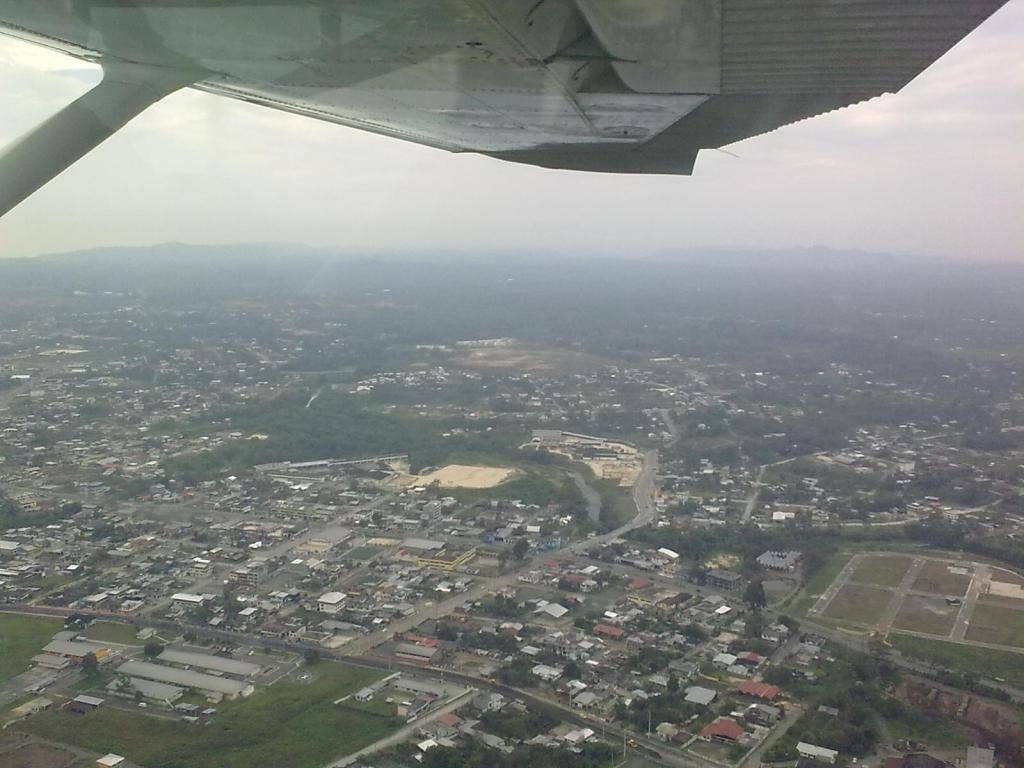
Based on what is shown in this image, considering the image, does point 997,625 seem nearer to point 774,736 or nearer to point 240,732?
point 774,736

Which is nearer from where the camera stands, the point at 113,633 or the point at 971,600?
the point at 113,633

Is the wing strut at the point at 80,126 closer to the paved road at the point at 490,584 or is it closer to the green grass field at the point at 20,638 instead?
the paved road at the point at 490,584

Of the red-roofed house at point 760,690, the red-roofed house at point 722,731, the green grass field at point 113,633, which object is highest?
the red-roofed house at point 722,731

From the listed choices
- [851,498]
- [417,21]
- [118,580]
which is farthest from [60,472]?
[417,21]

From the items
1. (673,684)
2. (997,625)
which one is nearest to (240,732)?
(673,684)

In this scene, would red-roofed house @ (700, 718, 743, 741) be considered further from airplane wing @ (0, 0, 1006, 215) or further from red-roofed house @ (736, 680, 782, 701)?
airplane wing @ (0, 0, 1006, 215)

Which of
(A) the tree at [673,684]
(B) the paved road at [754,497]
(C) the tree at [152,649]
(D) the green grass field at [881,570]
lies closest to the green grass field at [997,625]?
(D) the green grass field at [881,570]
